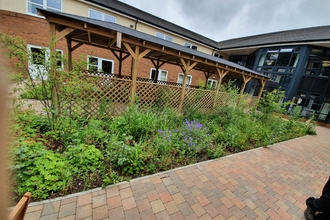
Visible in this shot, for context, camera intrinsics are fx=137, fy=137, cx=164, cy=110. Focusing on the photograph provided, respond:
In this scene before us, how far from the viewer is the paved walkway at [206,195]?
5.83 feet

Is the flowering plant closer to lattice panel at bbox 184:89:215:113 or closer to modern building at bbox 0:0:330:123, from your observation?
lattice panel at bbox 184:89:215:113

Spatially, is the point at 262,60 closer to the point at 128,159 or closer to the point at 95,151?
the point at 128,159

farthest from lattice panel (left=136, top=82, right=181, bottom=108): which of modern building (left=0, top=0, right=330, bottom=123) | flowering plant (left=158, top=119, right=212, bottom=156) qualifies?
modern building (left=0, top=0, right=330, bottom=123)

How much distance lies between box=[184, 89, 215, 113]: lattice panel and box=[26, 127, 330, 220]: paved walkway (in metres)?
3.35

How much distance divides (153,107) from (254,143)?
3.82 meters

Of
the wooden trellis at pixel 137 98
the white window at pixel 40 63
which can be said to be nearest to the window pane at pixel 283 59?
the wooden trellis at pixel 137 98

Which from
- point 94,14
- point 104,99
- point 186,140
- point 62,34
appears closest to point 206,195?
point 186,140

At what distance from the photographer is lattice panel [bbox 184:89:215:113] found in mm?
6371

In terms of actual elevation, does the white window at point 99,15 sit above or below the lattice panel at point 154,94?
above

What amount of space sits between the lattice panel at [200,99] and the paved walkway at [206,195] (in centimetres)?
335

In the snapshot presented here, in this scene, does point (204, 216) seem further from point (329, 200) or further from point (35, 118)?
point (35, 118)

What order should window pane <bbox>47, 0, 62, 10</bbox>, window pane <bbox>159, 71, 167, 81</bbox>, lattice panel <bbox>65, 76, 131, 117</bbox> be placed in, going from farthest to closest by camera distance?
1. window pane <bbox>159, 71, 167, 81</bbox>
2. window pane <bbox>47, 0, 62, 10</bbox>
3. lattice panel <bbox>65, 76, 131, 117</bbox>

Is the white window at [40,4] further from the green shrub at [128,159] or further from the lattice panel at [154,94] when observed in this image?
the green shrub at [128,159]

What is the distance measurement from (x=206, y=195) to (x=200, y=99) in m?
4.87
